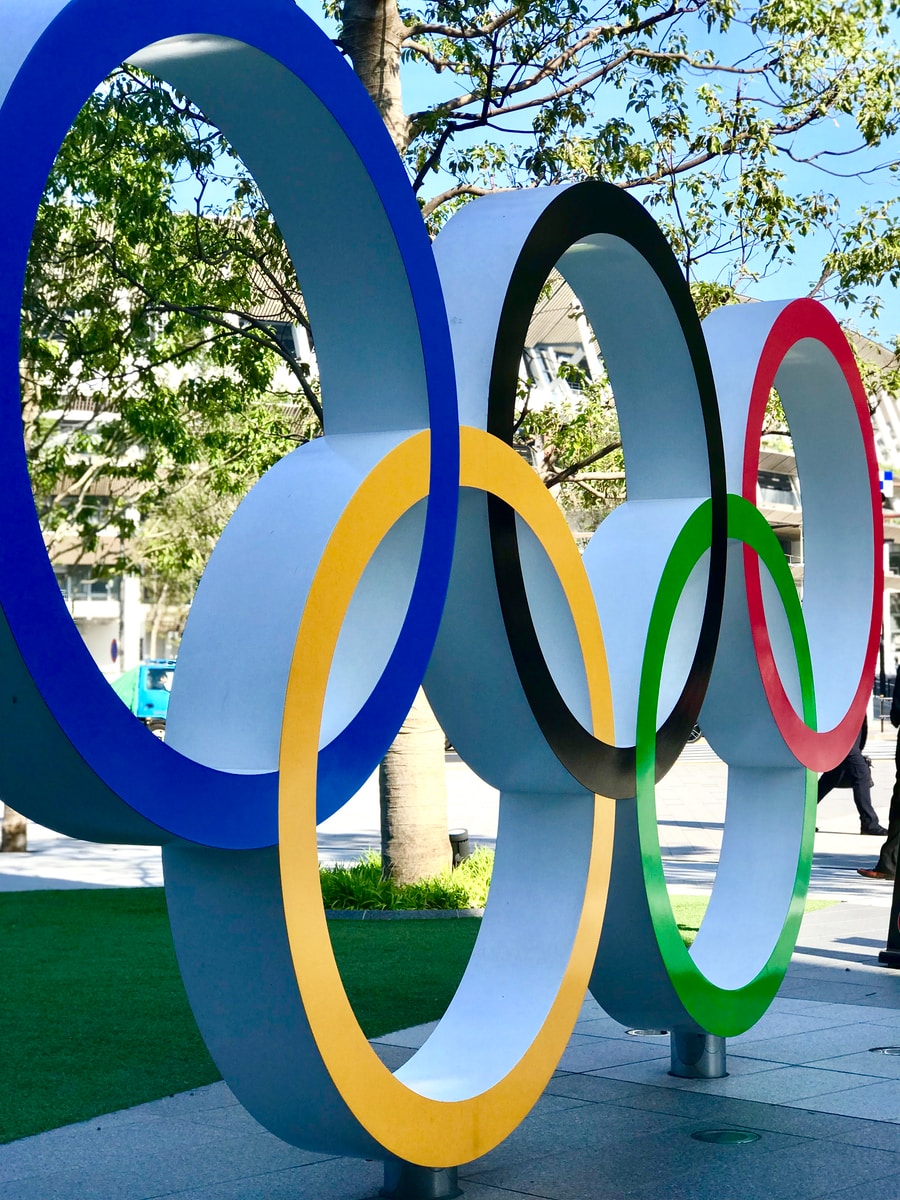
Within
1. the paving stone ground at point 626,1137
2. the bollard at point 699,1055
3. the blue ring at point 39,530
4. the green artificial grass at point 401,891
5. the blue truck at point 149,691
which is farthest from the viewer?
the blue truck at point 149,691

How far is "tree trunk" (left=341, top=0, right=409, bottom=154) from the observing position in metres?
11.1

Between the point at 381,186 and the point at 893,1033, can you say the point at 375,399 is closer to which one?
the point at 381,186

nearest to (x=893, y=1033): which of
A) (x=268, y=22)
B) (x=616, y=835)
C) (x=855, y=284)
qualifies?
(x=616, y=835)

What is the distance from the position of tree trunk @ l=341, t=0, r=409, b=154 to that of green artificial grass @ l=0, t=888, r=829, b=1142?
5.87 metres

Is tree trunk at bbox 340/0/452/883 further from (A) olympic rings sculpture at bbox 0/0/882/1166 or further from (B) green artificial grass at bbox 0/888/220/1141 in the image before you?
(A) olympic rings sculpture at bbox 0/0/882/1166

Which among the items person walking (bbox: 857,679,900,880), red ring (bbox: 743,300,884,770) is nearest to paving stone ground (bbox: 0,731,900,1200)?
red ring (bbox: 743,300,884,770)

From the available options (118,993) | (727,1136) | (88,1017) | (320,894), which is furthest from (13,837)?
(320,894)

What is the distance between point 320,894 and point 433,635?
3.00 ft

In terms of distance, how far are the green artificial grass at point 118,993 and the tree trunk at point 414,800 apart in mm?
670

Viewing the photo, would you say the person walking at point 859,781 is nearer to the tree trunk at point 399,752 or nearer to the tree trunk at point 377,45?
the tree trunk at point 399,752

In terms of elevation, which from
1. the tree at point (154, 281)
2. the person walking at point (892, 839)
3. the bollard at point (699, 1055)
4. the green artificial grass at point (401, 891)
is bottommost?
the bollard at point (699, 1055)

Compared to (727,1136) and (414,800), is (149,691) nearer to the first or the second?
(414,800)

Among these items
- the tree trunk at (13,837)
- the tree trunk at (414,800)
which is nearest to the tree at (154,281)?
the tree trunk at (414,800)

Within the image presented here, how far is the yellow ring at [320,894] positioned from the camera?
3.95 m
